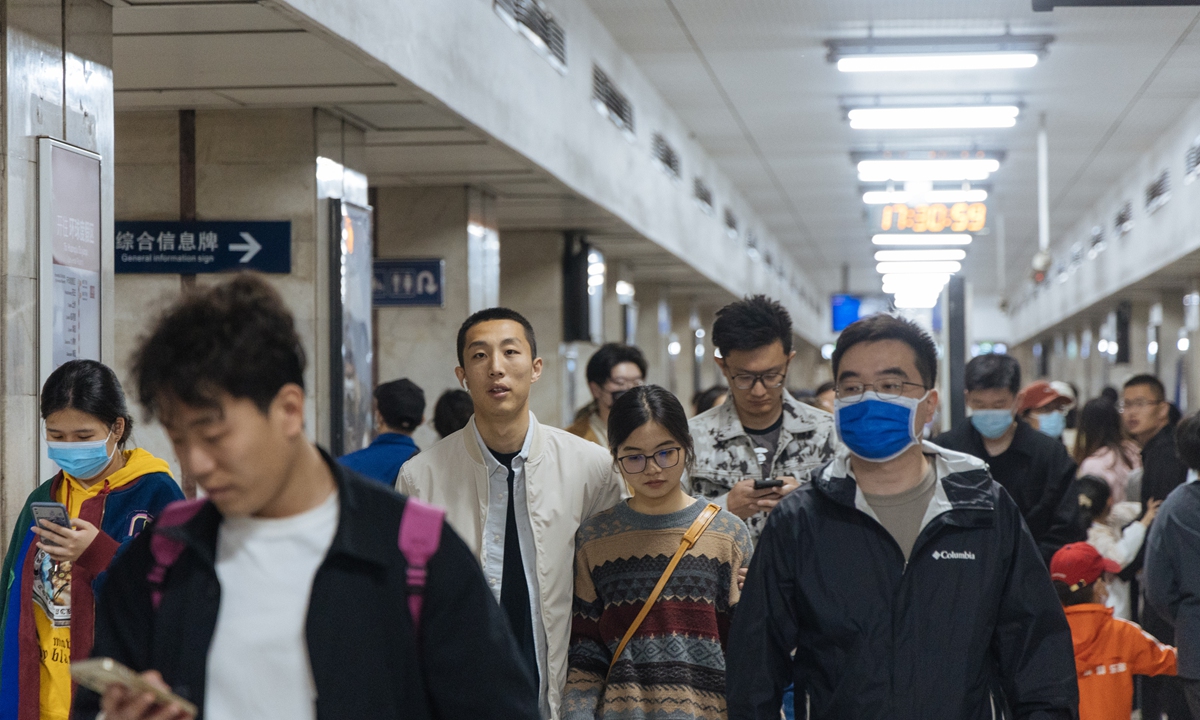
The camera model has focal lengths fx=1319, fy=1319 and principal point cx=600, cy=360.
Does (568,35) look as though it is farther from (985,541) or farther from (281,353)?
(281,353)

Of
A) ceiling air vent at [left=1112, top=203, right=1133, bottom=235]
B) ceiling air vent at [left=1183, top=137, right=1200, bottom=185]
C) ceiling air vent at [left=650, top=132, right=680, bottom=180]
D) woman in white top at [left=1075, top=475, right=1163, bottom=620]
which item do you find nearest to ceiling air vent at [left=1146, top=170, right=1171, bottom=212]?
ceiling air vent at [left=1183, top=137, right=1200, bottom=185]

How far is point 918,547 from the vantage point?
272 centimetres

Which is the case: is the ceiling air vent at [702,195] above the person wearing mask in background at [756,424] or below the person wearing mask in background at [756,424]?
above

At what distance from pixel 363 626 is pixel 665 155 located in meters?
11.4

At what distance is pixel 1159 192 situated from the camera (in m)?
15.0

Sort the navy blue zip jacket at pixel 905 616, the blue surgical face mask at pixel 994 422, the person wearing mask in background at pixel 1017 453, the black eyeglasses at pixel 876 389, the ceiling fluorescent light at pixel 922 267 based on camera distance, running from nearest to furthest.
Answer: the navy blue zip jacket at pixel 905 616, the black eyeglasses at pixel 876 389, the person wearing mask in background at pixel 1017 453, the blue surgical face mask at pixel 994 422, the ceiling fluorescent light at pixel 922 267

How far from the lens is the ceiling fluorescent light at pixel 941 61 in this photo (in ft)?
33.6

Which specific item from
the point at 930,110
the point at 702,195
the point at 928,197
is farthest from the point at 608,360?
the point at 702,195

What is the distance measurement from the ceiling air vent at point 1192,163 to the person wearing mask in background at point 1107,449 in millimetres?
6411

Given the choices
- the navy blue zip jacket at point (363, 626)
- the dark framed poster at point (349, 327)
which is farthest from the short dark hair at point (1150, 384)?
the navy blue zip jacket at point (363, 626)

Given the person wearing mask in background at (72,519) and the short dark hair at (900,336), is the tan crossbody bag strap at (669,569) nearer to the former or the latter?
the short dark hair at (900,336)

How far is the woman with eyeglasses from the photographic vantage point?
334 centimetres

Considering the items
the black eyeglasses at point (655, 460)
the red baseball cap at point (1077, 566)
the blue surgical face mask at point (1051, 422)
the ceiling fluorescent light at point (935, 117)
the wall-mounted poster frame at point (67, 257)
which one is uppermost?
the ceiling fluorescent light at point (935, 117)

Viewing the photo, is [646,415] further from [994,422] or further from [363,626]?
[994,422]
